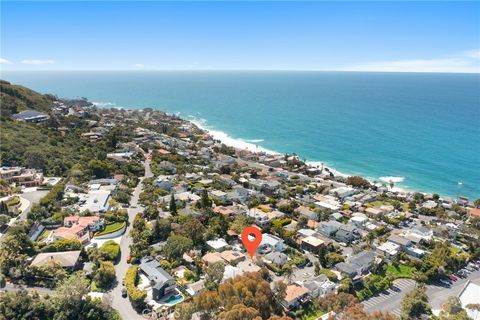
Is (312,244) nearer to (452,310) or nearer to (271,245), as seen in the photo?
(271,245)

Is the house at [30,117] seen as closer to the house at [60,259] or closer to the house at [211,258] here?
the house at [60,259]

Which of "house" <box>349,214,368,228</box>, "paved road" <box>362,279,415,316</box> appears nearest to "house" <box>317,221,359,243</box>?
"house" <box>349,214,368,228</box>

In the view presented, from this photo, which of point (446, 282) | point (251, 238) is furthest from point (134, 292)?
point (446, 282)

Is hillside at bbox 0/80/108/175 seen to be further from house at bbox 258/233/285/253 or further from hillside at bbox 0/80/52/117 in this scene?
house at bbox 258/233/285/253

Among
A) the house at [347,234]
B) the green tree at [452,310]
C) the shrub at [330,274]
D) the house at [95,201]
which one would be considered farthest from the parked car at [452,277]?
the house at [95,201]

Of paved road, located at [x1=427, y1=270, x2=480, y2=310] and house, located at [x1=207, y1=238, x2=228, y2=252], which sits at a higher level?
house, located at [x1=207, y1=238, x2=228, y2=252]

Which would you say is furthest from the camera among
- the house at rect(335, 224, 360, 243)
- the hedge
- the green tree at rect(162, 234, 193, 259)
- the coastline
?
the coastline

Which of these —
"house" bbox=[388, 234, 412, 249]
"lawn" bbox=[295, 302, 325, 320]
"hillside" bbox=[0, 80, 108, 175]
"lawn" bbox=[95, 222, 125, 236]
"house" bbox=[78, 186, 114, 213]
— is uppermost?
"hillside" bbox=[0, 80, 108, 175]
